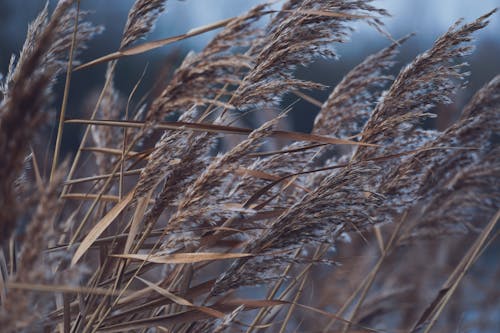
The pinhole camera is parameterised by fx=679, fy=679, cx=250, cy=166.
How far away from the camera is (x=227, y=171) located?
1.32 m

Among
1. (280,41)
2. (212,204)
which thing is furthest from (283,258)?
(280,41)

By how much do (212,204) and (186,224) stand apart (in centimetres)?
7

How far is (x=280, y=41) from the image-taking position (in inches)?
59.5

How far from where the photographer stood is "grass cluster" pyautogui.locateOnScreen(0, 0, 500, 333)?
0.99 metres

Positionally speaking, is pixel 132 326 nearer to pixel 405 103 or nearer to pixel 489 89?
pixel 405 103

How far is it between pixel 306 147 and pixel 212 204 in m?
0.29

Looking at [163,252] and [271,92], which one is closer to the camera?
[163,252]

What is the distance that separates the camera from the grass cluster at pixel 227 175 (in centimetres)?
99

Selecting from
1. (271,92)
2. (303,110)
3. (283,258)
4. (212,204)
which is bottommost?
(303,110)

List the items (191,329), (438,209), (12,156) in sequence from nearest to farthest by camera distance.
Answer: (12,156) < (191,329) < (438,209)

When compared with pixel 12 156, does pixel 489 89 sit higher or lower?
lower

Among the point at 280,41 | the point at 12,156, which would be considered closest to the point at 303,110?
the point at 280,41

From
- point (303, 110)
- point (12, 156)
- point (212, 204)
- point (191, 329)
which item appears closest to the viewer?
point (12, 156)

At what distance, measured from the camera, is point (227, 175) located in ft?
4.39
